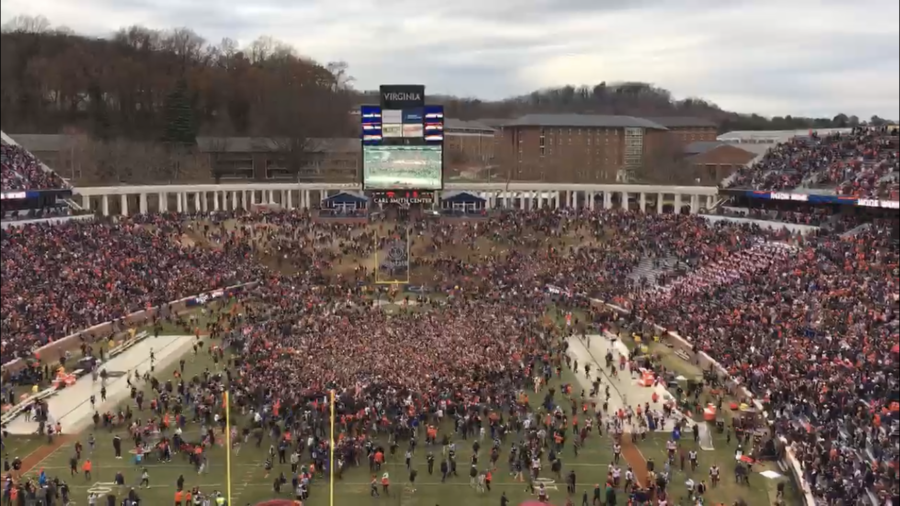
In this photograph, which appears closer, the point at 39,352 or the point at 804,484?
the point at 804,484

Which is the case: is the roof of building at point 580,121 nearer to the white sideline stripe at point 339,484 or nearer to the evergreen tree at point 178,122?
the evergreen tree at point 178,122

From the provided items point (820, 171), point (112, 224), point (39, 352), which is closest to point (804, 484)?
point (39, 352)

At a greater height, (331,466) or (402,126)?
(402,126)

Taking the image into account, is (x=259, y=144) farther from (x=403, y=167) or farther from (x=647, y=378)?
(x=647, y=378)

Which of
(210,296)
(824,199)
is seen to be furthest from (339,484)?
(824,199)

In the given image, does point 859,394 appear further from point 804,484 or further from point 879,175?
point 879,175

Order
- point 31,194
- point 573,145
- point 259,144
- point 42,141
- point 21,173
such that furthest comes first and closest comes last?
point 573,145, point 259,144, point 42,141, point 21,173, point 31,194

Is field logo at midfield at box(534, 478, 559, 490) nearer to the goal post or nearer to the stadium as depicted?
the stadium

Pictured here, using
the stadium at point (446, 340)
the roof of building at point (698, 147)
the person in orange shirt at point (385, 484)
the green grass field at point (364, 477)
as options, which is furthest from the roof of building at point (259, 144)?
the person in orange shirt at point (385, 484)
